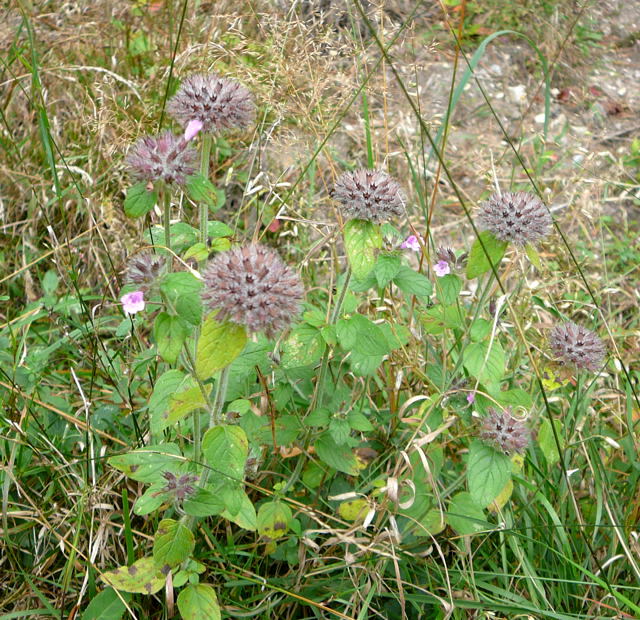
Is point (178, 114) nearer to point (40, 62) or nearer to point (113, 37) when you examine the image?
point (40, 62)

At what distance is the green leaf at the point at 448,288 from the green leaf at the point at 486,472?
365 mm

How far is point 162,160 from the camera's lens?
1329 mm

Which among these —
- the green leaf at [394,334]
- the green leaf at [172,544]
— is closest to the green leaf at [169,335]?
the green leaf at [172,544]

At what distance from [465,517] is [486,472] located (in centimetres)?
21

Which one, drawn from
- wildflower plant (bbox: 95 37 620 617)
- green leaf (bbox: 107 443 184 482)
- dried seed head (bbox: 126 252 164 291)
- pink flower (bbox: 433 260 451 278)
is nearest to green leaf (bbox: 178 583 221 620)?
wildflower plant (bbox: 95 37 620 617)

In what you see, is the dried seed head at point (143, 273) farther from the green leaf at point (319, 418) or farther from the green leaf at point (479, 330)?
the green leaf at point (479, 330)

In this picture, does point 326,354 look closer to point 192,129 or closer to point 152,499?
point 152,499

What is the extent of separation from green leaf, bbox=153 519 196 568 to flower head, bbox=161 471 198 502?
7 cm

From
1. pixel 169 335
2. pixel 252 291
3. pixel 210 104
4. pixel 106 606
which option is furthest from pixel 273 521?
pixel 210 104

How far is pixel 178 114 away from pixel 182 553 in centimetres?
99

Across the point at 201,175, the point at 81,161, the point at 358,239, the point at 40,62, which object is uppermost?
the point at 201,175

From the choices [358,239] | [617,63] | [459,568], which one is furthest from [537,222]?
[617,63]

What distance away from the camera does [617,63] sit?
4656 millimetres

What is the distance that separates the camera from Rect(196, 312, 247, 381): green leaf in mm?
1192
